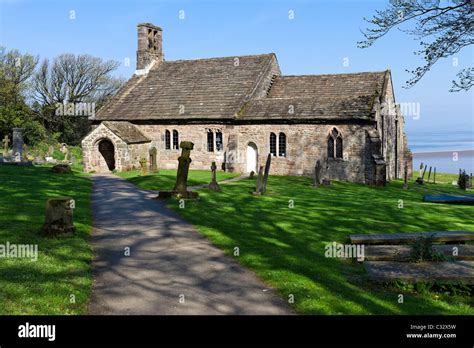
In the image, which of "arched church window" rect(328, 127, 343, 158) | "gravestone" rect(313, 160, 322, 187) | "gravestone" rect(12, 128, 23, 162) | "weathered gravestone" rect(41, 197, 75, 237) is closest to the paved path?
"weathered gravestone" rect(41, 197, 75, 237)

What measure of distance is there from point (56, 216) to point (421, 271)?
9210mm

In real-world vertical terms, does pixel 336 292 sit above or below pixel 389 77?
below

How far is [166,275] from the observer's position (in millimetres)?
9375

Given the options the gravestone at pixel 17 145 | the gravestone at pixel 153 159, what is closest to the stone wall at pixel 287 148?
the gravestone at pixel 153 159

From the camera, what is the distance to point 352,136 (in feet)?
104

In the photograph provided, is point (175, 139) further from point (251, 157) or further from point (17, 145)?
point (17, 145)

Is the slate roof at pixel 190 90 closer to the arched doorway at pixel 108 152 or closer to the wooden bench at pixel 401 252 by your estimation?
the arched doorway at pixel 108 152

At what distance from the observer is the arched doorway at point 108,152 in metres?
36.8

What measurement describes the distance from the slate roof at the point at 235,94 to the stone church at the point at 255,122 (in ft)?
0.31

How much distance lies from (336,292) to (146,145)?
31.0m

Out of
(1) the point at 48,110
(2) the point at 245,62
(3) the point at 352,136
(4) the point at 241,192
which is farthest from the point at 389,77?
(1) the point at 48,110
